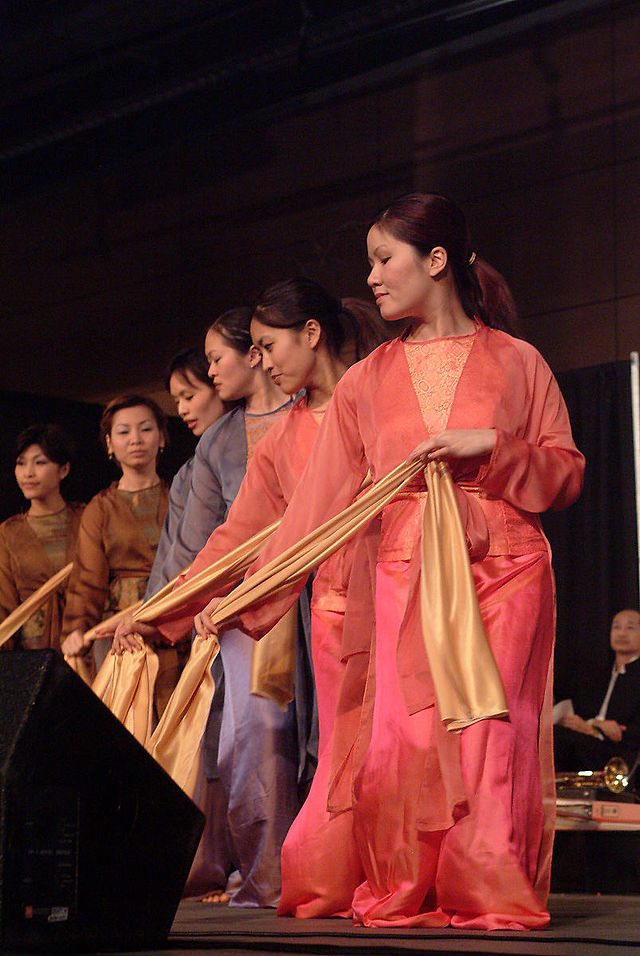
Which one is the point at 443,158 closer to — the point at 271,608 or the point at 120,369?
the point at 120,369

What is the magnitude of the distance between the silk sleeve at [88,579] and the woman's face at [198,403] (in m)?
0.65

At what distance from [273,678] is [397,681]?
2.57 ft

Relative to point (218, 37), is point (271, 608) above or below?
below

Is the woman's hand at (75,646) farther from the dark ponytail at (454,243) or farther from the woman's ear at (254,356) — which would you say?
the dark ponytail at (454,243)

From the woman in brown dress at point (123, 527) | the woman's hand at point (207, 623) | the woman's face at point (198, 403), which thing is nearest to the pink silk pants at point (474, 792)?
the woman's hand at point (207, 623)

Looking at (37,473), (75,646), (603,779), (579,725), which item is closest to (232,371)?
(75,646)

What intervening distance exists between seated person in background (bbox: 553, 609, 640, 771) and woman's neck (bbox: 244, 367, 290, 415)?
2278mm

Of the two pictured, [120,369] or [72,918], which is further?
[120,369]

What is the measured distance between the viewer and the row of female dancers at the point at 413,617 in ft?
8.54

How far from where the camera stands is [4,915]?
172 centimetres

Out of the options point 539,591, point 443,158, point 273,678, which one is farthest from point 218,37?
point 539,591

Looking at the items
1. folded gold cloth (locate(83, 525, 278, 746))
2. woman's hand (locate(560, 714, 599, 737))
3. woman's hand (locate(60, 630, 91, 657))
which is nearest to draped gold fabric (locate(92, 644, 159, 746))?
folded gold cloth (locate(83, 525, 278, 746))

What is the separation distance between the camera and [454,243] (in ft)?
9.92

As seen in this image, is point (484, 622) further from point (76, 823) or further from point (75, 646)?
point (75, 646)
